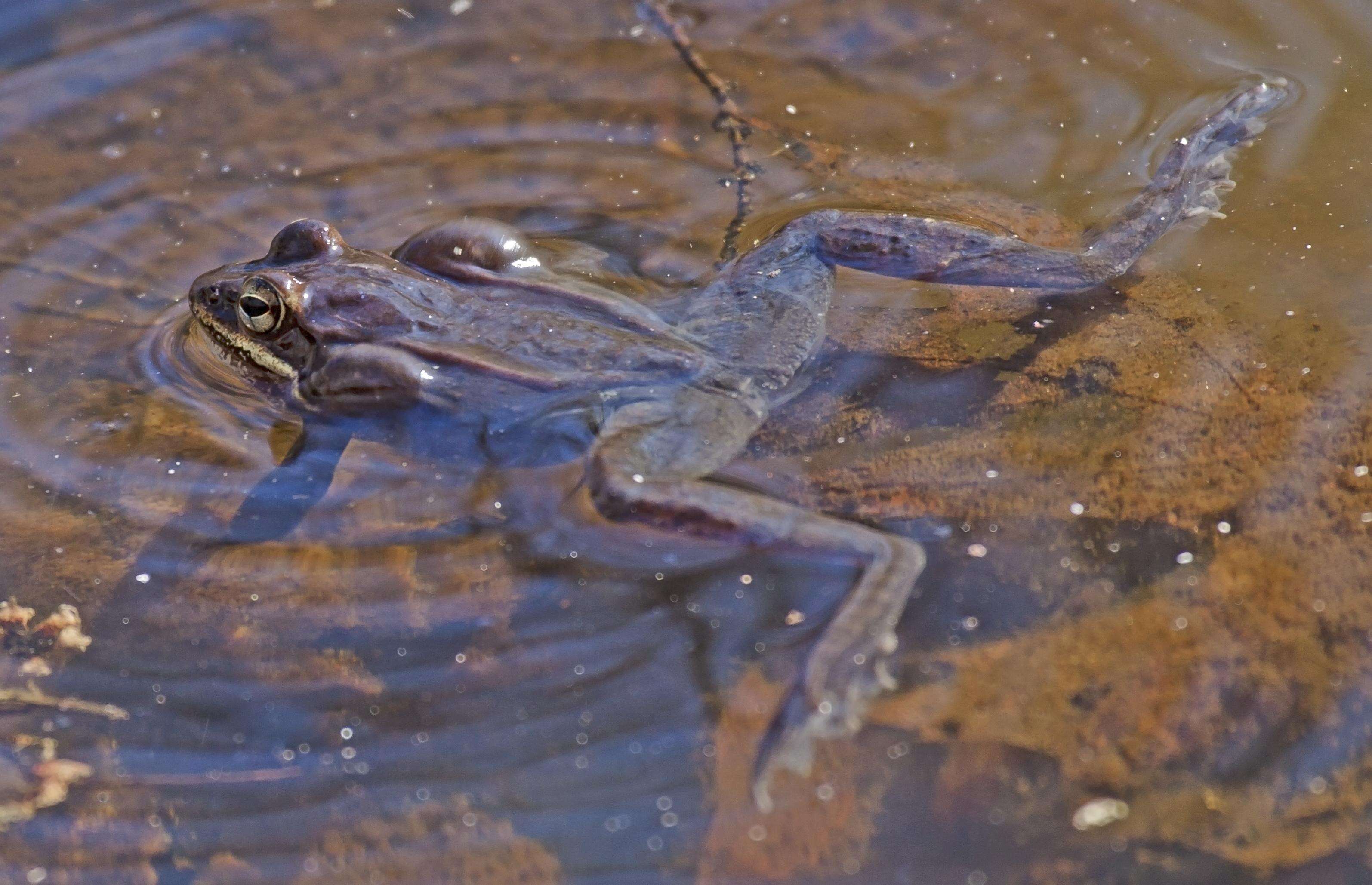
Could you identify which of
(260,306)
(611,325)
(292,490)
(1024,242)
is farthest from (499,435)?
(1024,242)

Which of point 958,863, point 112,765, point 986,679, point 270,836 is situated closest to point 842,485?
point 986,679

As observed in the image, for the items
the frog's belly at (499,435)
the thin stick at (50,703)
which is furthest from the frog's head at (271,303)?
the thin stick at (50,703)

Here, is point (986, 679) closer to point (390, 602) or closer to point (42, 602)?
point (390, 602)

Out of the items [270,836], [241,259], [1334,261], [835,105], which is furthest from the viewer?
[835,105]

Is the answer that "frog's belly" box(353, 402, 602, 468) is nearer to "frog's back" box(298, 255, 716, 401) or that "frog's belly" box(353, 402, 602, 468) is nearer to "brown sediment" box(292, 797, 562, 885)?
"frog's back" box(298, 255, 716, 401)

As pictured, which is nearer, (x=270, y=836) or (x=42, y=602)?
(x=270, y=836)

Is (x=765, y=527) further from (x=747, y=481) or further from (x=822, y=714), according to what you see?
(x=822, y=714)

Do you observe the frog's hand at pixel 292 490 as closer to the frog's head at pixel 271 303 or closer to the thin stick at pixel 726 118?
the frog's head at pixel 271 303
